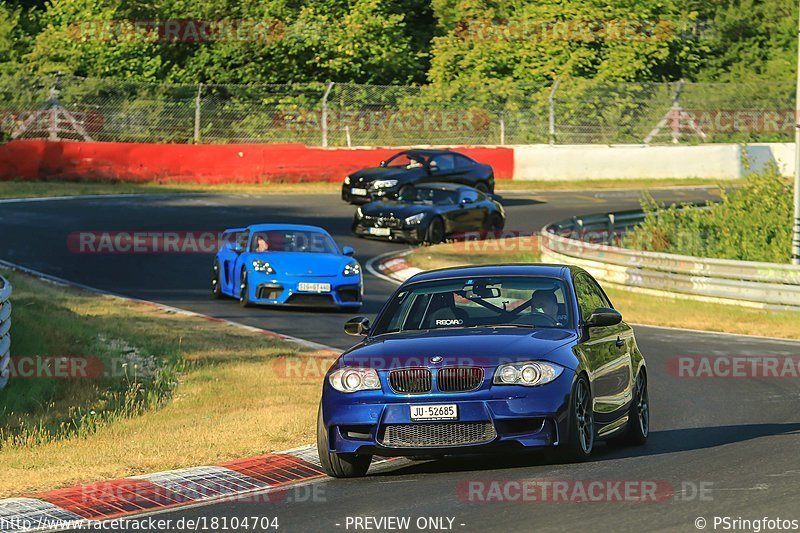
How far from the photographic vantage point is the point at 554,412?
9.36 m

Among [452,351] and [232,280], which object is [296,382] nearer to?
[452,351]

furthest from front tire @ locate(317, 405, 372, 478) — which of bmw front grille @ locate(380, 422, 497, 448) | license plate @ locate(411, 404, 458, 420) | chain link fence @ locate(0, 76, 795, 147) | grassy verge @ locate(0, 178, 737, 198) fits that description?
chain link fence @ locate(0, 76, 795, 147)

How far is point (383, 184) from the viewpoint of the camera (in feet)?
114

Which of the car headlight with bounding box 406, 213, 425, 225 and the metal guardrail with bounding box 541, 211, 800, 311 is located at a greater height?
the car headlight with bounding box 406, 213, 425, 225

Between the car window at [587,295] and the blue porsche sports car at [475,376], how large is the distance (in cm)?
4

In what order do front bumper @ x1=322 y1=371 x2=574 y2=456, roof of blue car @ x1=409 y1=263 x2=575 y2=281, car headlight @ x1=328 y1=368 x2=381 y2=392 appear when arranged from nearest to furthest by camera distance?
front bumper @ x1=322 y1=371 x2=574 y2=456 < car headlight @ x1=328 y1=368 x2=381 y2=392 < roof of blue car @ x1=409 y1=263 x2=575 y2=281

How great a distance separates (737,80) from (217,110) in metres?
26.1

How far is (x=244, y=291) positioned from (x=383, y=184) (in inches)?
502

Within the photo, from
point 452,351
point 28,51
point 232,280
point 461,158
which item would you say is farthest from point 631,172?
point 452,351

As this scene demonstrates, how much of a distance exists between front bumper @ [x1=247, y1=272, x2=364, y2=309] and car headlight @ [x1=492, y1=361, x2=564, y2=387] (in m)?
12.6

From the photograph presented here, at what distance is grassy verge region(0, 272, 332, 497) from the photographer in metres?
10.9

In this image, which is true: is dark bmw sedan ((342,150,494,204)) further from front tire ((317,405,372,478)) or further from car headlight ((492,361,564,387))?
car headlight ((492,361,564,387))

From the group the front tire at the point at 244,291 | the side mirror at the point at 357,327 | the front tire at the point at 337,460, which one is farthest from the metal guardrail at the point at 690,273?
the front tire at the point at 337,460

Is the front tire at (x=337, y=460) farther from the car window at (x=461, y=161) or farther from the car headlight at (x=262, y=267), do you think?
the car window at (x=461, y=161)
